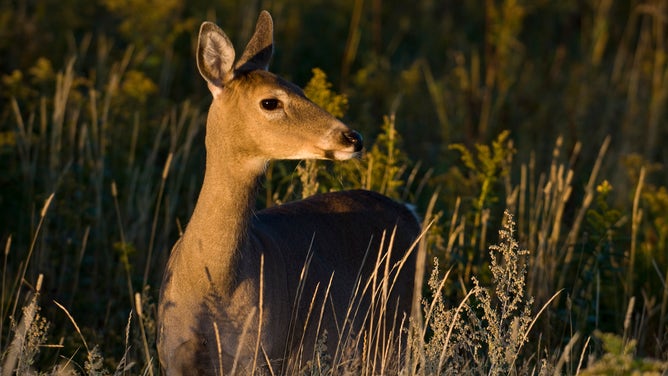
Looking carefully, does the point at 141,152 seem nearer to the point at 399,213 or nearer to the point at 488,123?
the point at 399,213

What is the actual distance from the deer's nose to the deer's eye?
344 millimetres

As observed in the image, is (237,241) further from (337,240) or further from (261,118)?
(337,240)

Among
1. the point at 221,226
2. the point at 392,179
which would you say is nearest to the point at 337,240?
the point at 392,179

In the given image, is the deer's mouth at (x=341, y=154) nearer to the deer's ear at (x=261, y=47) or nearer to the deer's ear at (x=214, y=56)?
the deer's ear at (x=214, y=56)

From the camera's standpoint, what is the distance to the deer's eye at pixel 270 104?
525 centimetres

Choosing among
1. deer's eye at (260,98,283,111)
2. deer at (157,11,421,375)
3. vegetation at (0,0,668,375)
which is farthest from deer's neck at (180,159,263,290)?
vegetation at (0,0,668,375)

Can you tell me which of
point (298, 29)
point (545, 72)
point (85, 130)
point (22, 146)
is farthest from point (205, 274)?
point (545, 72)

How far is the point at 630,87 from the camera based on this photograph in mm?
11188

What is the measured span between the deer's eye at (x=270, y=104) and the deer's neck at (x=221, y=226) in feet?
0.86

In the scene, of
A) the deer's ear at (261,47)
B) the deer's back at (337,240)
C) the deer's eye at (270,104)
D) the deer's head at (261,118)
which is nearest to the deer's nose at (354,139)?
the deer's head at (261,118)

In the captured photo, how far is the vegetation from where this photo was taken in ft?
19.3

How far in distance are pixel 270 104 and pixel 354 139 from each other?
429mm

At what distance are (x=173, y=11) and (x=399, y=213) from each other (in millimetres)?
4740

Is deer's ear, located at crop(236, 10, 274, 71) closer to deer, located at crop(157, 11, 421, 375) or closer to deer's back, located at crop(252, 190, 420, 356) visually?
deer, located at crop(157, 11, 421, 375)
